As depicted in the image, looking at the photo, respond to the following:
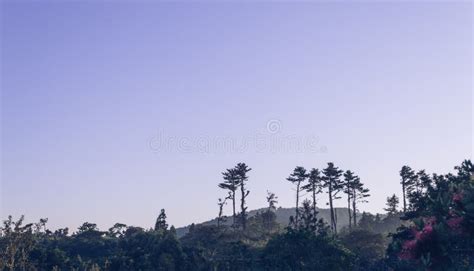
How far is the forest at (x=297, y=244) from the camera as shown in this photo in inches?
994

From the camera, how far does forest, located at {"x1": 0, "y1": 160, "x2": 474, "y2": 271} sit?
994 inches

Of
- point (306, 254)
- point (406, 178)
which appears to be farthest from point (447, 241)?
point (406, 178)

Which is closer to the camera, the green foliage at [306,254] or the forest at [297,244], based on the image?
the forest at [297,244]

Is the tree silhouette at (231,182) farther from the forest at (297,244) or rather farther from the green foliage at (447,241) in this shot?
the green foliage at (447,241)

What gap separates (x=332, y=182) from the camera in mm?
75688

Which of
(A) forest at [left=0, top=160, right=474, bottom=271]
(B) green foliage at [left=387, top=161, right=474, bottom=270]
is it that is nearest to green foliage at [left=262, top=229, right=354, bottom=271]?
(A) forest at [left=0, top=160, right=474, bottom=271]

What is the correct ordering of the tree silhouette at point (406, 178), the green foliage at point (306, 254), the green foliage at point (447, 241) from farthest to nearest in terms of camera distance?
the tree silhouette at point (406, 178) → the green foliage at point (306, 254) → the green foliage at point (447, 241)

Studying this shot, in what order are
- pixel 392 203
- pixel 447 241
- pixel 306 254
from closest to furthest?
pixel 447 241 → pixel 306 254 → pixel 392 203

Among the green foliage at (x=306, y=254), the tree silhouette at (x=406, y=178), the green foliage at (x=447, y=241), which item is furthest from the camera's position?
the tree silhouette at (x=406, y=178)

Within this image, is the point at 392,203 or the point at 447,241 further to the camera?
the point at 392,203

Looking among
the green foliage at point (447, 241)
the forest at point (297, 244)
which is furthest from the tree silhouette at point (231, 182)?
the green foliage at point (447, 241)

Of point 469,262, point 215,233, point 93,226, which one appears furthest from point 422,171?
point 469,262

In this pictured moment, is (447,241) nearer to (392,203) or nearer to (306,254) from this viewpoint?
(306,254)

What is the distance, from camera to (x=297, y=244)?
41.3 m
